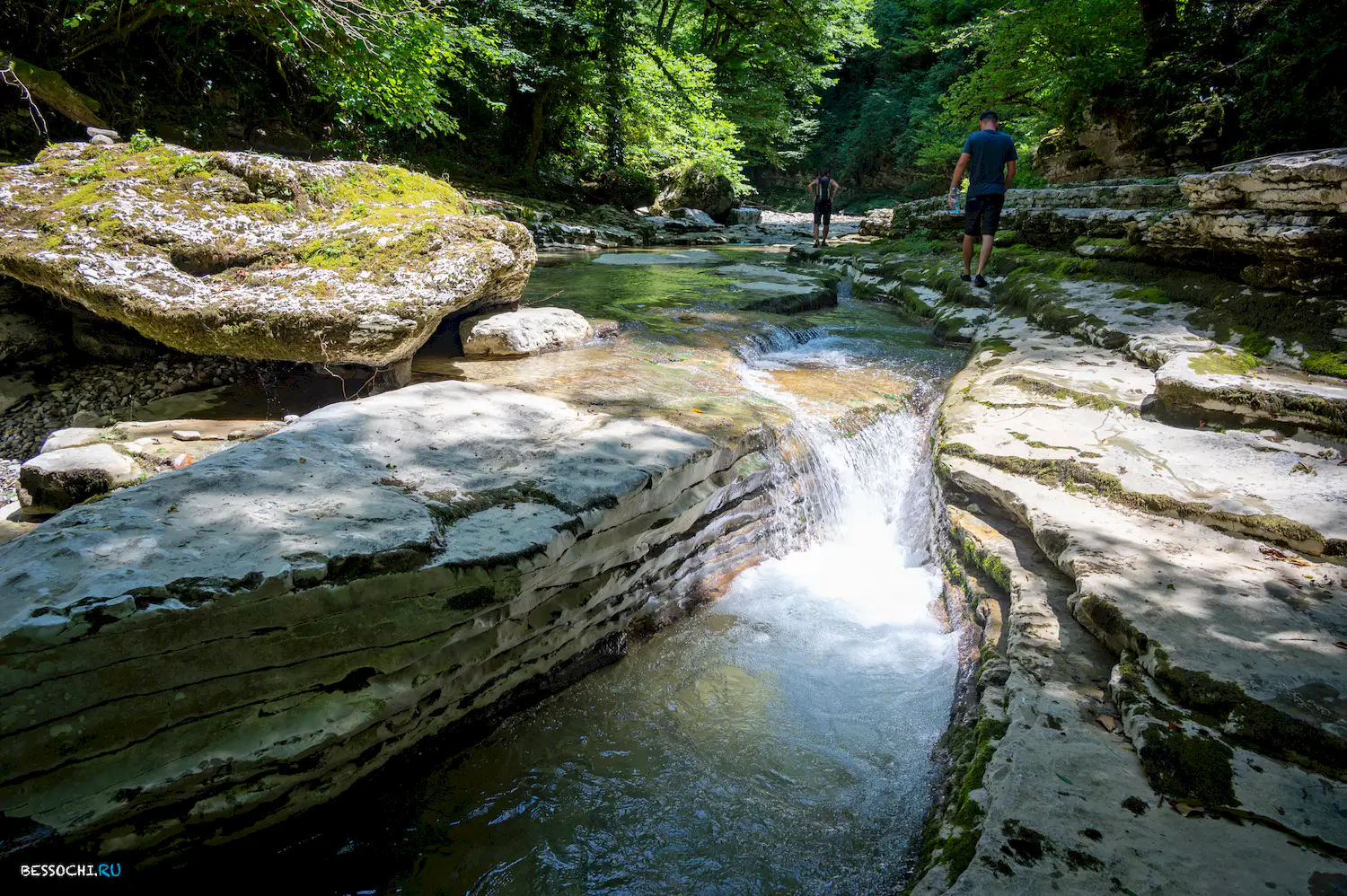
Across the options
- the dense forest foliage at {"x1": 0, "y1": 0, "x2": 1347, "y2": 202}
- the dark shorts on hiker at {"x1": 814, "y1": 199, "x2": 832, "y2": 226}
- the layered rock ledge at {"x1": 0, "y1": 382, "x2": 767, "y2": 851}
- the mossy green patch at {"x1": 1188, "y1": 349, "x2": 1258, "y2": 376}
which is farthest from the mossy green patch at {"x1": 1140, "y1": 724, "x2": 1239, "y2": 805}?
the dark shorts on hiker at {"x1": 814, "y1": 199, "x2": 832, "y2": 226}

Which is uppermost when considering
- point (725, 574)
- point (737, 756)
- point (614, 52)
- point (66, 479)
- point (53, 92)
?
point (614, 52)

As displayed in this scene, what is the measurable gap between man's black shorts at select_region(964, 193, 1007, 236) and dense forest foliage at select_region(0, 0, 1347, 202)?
3.12 m

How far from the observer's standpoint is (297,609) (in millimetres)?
2047

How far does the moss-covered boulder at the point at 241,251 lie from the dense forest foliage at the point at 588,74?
3371 mm

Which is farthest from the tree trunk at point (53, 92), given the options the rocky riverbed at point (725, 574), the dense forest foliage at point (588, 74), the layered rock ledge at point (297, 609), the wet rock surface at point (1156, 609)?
the wet rock surface at point (1156, 609)

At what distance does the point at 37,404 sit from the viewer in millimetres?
4688

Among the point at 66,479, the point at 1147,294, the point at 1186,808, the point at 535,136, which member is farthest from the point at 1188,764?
the point at 535,136

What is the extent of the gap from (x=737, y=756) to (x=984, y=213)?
676 centimetres

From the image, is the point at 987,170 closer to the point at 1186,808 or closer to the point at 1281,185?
the point at 1281,185

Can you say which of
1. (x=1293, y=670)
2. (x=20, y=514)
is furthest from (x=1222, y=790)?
(x=20, y=514)

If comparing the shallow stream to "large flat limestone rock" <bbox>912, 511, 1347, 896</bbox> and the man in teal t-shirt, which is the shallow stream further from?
the man in teal t-shirt

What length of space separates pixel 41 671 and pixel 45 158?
4819 millimetres

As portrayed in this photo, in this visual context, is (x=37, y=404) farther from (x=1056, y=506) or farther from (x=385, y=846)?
(x=1056, y=506)

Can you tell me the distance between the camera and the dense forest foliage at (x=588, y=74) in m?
7.23
